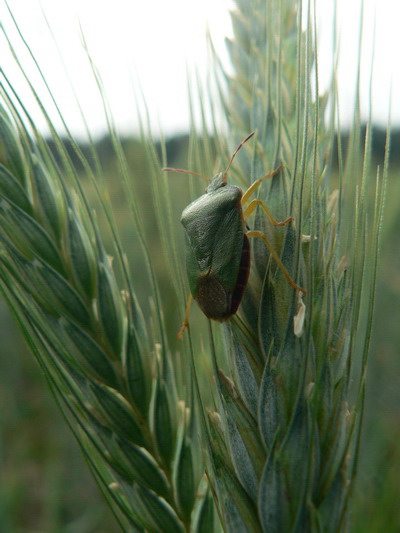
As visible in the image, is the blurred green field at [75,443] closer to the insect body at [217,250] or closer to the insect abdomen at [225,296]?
the insect body at [217,250]

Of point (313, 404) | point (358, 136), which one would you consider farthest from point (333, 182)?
point (313, 404)

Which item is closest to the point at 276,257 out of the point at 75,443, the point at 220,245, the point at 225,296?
the point at 225,296

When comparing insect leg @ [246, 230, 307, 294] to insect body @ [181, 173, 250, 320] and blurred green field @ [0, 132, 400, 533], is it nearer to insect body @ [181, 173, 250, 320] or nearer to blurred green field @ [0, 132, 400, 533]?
insect body @ [181, 173, 250, 320]

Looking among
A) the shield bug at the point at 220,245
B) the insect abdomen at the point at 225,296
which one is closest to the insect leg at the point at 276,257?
the shield bug at the point at 220,245

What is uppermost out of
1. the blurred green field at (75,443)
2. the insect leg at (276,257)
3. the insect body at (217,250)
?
the insect leg at (276,257)

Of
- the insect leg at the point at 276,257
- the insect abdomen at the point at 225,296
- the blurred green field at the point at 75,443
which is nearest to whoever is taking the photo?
the insect leg at the point at 276,257

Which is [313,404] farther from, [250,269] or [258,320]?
[250,269]

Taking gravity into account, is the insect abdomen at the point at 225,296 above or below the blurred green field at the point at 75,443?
above
